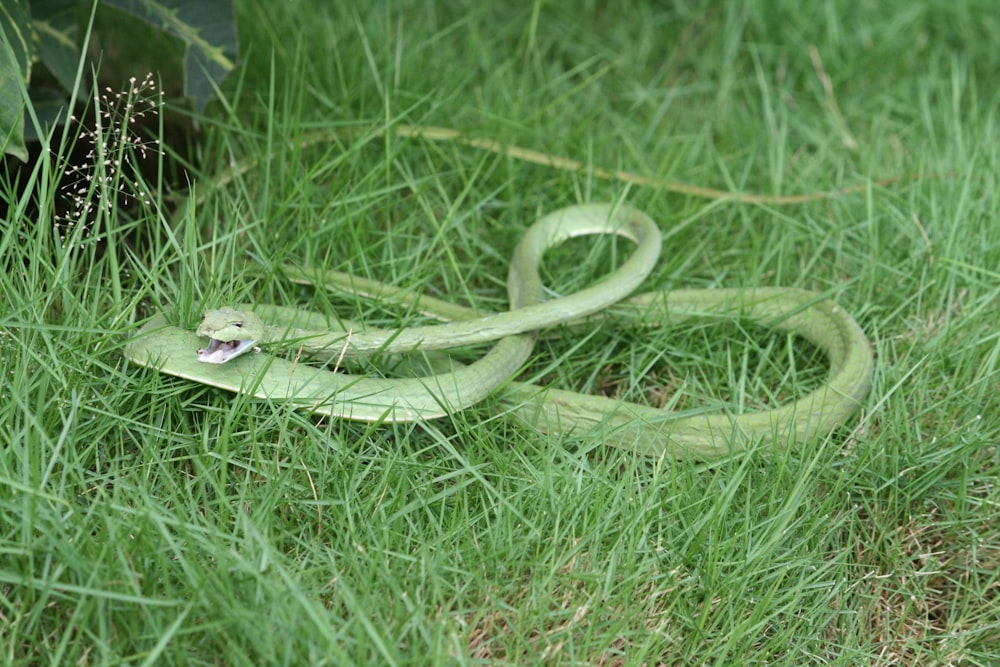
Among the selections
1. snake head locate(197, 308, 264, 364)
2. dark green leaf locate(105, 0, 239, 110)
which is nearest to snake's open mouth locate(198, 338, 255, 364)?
snake head locate(197, 308, 264, 364)

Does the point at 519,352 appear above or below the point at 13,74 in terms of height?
below

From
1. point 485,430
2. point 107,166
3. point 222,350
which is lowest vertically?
point 485,430

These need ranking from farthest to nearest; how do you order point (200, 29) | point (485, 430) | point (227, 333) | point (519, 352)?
point (200, 29)
point (519, 352)
point (485, 430)
point (227, 333)

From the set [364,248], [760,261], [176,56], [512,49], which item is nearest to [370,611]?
[364,248]

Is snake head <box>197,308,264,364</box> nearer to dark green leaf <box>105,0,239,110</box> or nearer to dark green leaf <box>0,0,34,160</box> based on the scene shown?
dark green leaf <box>0,0,34,160</box>

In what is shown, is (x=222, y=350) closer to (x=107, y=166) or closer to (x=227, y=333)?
(x=227, y=333)

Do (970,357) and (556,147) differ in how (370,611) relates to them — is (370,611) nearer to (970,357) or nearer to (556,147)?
(970,357)

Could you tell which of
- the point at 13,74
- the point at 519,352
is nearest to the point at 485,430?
the point at 519,352
